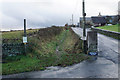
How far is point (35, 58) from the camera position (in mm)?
11906

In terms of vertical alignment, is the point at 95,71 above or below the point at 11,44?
below

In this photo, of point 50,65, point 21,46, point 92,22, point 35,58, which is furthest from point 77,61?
point 92,22

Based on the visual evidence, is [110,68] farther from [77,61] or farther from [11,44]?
[11,44]

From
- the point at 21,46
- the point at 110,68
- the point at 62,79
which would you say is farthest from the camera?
the point at 21,46

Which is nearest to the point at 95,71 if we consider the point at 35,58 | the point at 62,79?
the point at 62,79

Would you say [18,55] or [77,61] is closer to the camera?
[77,61]

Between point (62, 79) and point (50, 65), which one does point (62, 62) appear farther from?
point (62, 79)

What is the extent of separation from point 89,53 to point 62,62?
3.16 metres

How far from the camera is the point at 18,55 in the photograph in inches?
481

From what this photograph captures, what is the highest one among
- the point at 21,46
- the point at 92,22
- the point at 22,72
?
the point at 92,22

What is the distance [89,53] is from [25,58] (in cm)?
506

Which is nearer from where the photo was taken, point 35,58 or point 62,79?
point 62,79

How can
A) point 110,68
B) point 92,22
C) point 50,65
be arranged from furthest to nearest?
1. point 92,22
2. point 50,65
3. point 110,68

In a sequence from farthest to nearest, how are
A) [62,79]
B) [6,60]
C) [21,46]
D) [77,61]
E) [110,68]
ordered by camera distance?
[21,46]
[6,60]
[77,61]
[110,68]
[62,79]
